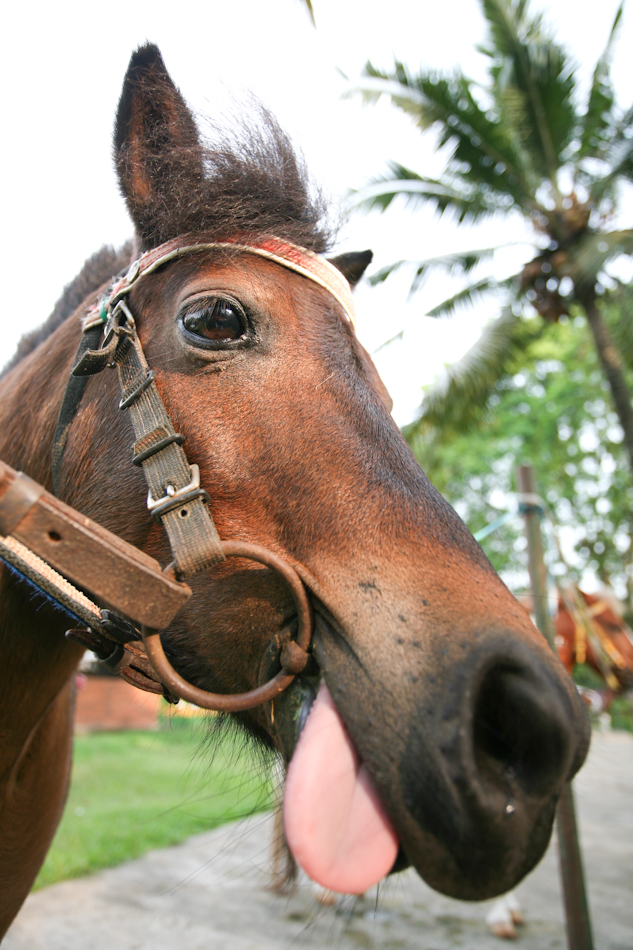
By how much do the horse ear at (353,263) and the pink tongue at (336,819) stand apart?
59.2 inches

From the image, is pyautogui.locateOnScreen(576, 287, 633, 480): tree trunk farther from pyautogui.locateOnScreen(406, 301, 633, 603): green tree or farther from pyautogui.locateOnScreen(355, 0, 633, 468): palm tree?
pyautogui.locateOnScreen(406, 301, 633, 603): green tree

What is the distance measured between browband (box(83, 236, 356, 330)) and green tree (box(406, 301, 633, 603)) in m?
18.0

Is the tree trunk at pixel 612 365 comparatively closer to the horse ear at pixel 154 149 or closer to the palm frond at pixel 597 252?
the palm frond at pixel 597 252

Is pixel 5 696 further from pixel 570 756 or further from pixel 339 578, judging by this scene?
pixel 570 756

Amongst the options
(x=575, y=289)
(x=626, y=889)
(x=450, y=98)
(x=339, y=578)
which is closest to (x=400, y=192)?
(x=450, y=98)

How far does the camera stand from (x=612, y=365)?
9023mm

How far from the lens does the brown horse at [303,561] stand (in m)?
0.90

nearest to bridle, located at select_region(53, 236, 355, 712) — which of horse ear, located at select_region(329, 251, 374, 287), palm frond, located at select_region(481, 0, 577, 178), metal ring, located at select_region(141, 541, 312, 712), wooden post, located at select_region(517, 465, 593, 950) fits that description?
metal ring, located at select_region(141, 541, 312, 712)

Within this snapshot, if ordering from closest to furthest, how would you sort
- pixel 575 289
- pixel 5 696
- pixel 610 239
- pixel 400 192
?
pixel 5 696
pixel 610 239
pixel 575 289
pixel 400 192

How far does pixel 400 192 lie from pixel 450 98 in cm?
161

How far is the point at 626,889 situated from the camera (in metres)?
4.37

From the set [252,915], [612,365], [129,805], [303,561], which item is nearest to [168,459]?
[303,561]

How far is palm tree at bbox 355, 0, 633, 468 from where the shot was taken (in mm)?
8984

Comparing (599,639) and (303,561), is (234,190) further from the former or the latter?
(599,639)
